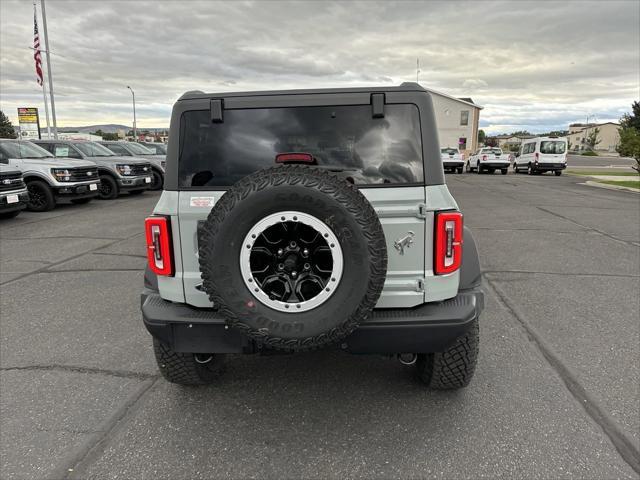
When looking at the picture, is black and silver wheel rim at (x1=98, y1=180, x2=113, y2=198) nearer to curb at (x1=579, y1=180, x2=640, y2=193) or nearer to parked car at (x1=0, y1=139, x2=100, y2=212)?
parked car at (x1=0, y1=139, x2=100, y2=212)

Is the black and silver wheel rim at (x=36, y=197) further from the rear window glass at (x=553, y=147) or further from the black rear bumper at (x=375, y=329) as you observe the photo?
the rear window glass at (x=553, y=147)

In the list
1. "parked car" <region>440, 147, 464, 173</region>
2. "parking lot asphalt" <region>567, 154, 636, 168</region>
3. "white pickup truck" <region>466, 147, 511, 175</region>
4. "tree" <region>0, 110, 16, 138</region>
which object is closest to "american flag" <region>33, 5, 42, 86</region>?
"parked car" <region>440, 147, 464, 173</region>

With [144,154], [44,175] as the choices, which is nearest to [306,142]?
[44,175]

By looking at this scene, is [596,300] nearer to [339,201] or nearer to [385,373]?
[385,373]

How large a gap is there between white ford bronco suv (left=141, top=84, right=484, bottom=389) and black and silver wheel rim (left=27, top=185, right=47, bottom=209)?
37.1ft

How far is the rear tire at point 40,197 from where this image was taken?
1194cm

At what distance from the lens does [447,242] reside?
8.36 feet

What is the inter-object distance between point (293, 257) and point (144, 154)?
18.5 m

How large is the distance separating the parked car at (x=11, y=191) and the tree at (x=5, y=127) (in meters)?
77.3

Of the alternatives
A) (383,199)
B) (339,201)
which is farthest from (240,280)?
(383,199)

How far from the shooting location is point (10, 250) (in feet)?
24.9

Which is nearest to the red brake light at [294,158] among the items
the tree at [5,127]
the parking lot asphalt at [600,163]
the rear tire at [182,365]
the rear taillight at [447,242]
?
the rear taillight at [447,242]

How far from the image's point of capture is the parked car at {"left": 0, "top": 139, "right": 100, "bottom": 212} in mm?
A: 11875

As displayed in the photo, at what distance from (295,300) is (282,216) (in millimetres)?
434
